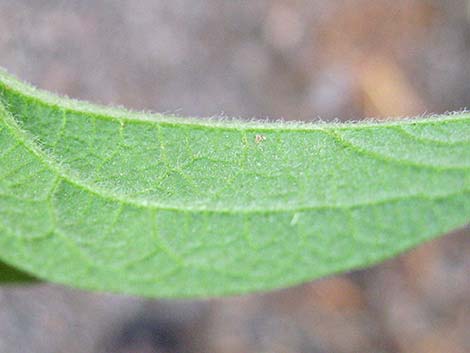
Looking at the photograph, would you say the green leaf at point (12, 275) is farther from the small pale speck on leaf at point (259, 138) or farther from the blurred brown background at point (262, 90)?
the blurred brown background at point (262, 90)

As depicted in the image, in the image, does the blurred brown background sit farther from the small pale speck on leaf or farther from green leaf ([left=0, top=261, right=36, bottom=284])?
the small pale speck on leaf

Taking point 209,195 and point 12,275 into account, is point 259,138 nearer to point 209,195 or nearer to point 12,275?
point 209,195

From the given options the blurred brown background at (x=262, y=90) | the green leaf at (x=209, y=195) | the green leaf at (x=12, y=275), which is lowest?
Result: the blurred brown background at (x=262, y=90)

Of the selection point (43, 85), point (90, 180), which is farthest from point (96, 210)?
point (43, 85)

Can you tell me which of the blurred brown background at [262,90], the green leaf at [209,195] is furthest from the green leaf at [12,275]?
the blurred brown background at [262,90]

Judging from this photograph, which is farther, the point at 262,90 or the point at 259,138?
the point at 262,90

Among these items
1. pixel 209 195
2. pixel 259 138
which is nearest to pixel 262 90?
pixel 259 138
